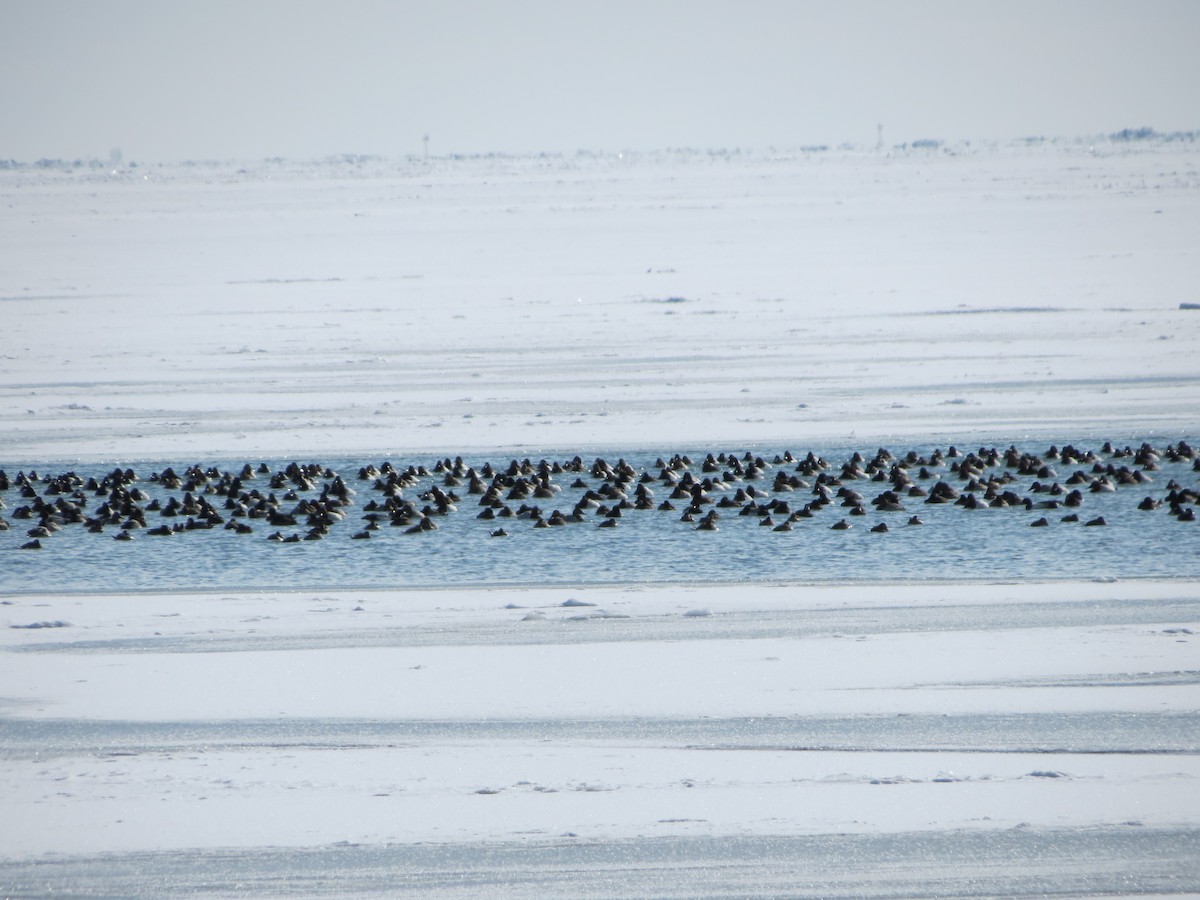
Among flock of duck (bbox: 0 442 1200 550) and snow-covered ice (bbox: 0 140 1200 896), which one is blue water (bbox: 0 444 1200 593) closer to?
flock of duck (bbox: 0 442 1200 550)

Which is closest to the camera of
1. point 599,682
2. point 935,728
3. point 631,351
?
point 935,728

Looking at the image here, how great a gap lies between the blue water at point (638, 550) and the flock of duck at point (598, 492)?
6 cm

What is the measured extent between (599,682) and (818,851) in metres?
1.92

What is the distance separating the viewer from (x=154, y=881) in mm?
4652

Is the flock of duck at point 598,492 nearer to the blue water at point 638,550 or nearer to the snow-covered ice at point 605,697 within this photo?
the blue water at point 638,550

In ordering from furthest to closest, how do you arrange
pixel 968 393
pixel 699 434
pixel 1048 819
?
1. pixel 968 393
2. pixel 699 434
3. pixel 1048 819

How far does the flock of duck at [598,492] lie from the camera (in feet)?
34.7

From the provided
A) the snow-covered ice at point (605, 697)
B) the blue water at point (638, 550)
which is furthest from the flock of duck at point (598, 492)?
the snow-covered ice at point (605, 697)

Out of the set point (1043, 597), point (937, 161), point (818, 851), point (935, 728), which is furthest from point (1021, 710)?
point (937, 161)

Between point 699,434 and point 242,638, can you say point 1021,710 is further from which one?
point 699,434

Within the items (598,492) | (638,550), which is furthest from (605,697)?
(598,492)

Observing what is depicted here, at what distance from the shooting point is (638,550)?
9688 millimetres

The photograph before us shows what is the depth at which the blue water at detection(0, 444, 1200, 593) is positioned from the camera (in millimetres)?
8906

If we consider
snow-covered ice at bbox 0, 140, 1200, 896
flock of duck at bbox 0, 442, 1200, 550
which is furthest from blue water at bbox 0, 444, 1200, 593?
snow-covered ice at bbox 0, 140, 1200, 896
